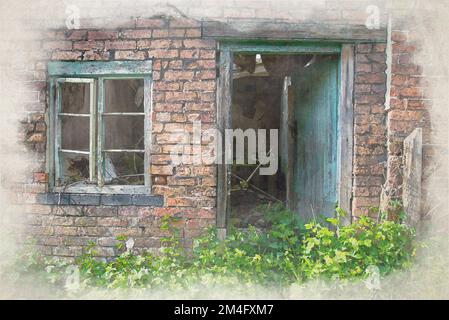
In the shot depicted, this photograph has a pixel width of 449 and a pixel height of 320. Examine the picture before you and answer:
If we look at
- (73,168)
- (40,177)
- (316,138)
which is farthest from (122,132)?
(316,138)

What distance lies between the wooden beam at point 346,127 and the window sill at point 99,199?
1.76 m

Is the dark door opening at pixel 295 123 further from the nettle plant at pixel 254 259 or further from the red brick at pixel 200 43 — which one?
the red brick at pixel 200 43

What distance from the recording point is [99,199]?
14.4 feet

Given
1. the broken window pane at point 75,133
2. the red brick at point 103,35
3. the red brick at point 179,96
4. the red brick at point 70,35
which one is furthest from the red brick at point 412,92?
the broken window pane at point 75,133

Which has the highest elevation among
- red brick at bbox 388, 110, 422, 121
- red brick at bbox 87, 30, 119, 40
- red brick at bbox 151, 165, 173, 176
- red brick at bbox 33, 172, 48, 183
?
red brick at bbox 87, 30, 119, 40

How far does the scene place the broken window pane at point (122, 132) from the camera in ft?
20.2

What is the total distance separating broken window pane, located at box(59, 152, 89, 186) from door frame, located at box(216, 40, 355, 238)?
1458 mm

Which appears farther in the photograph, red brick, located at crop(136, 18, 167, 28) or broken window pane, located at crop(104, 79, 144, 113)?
broken window pane, located at crop(104, 79, 144, 113)

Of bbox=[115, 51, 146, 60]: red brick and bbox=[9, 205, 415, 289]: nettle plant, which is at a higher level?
bbox=[115, 51, 146, 60]: red brick

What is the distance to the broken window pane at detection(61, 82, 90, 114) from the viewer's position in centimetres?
467

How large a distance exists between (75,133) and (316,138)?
110 inches

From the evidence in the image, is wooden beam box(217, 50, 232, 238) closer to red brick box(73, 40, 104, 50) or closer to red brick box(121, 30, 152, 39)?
red brick box(121, 30, 152, 39)

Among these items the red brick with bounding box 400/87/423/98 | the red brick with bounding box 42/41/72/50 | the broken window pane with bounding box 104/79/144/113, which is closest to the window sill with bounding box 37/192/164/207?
the red brick with bounding box 42/41/72/50
